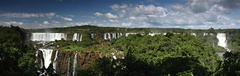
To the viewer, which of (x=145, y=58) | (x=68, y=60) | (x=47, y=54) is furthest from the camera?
(x=47, y=54)

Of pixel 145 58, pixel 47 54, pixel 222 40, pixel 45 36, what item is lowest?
pixel 222 40

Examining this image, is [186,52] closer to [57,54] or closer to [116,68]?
[57,54]

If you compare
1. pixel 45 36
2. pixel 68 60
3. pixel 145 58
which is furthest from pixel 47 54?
pixel 45 36

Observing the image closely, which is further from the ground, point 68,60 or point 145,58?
point 145,58

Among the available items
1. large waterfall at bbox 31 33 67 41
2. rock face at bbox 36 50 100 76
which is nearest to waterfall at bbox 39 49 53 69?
rock face at bbox 36 50 100 76

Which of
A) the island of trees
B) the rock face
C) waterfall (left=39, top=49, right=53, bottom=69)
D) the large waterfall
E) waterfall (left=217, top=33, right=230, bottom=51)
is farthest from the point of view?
waterfall (left=217, top=33, right=230, bottom=51)

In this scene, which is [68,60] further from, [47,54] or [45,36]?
[45,36]

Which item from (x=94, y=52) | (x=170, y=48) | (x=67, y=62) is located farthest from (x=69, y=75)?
(x=170, y=48)

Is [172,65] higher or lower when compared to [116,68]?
lower

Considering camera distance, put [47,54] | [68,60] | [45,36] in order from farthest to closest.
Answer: [45,36], [47,54], [68,60]

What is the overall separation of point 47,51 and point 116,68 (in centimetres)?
2566

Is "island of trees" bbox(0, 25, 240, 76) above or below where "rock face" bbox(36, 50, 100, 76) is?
above

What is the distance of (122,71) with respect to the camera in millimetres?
9117

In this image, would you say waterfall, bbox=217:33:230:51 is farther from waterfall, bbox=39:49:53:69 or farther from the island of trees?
waterfall, bbox=39:49:53:69
